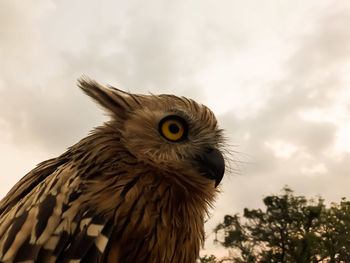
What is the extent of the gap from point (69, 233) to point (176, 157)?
1.20 meters

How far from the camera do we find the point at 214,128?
418 centimetres

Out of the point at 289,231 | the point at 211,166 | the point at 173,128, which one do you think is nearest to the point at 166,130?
the point at 173,128

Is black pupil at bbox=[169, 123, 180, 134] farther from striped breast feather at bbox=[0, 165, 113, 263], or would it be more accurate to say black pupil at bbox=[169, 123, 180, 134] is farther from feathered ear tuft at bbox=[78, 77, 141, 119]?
striped breast feather at bbox=[0, 165, 113, 263]

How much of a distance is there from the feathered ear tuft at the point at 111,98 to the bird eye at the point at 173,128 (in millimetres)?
402

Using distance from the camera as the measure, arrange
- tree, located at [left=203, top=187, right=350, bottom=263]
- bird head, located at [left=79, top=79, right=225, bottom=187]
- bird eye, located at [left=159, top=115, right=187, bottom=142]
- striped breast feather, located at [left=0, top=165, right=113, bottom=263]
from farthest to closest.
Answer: tree, located at [left=203, top=187, right=350, bottom=263] → bird eye, located at [left=159, top=115, right=187, bottom=142] → bird head, located at [left=79, top=79, right=225, bottom=187] → striped breast feather, located at [left=0, top=165, right=113, bottom=263]

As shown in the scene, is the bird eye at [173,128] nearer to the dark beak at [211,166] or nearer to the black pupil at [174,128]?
the black pupil at [174,128]

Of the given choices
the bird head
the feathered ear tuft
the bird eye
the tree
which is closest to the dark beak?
the bird head

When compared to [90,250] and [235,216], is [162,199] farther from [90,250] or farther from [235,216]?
[235,216]

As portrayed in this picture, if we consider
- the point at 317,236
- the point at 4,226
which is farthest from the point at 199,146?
→ the point at 317,236

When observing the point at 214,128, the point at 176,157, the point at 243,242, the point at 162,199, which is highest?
the point at 243,242

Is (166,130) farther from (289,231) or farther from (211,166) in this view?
(289,231)

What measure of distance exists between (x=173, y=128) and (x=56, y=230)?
1487mm

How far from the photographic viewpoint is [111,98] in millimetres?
3877

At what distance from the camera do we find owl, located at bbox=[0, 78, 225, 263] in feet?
9.10
